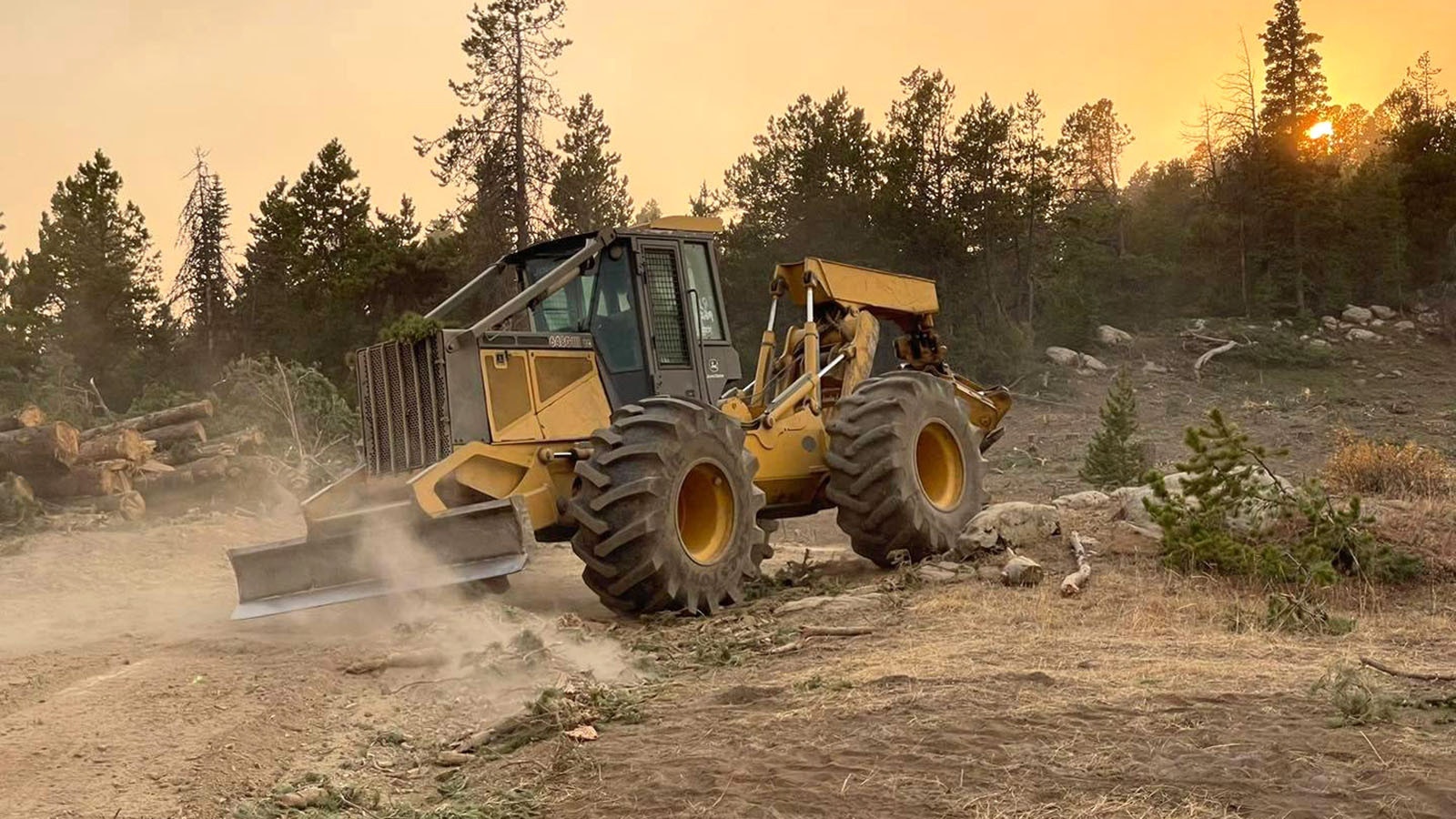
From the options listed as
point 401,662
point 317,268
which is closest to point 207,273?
point 317,268

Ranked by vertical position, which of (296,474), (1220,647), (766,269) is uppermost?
(766,269)

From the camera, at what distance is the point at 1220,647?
675cm

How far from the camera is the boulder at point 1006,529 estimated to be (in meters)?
10.4

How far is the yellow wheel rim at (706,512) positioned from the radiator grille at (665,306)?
1245 millimetres

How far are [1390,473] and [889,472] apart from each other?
619 cm

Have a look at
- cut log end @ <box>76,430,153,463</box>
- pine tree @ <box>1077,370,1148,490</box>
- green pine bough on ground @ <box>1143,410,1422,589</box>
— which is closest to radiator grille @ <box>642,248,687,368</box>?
green pine bough on ground @ <box>1143,410,1422,589</box>

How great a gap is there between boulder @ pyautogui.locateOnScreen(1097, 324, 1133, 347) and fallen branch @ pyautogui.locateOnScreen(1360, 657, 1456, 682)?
2802 cm

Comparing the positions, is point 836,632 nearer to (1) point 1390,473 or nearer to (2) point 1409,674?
(2) point 1409,674

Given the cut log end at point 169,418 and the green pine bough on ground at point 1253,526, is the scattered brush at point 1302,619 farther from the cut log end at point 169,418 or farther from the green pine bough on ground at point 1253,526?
the cut log end at point 169,418

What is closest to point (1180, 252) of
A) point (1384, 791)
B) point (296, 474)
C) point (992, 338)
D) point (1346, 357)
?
point (1346, 357)

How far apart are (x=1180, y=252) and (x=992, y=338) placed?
15734mm

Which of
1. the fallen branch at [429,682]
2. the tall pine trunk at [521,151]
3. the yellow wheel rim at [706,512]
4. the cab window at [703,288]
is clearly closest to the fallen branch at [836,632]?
the yellow wheel rim at [706,512]

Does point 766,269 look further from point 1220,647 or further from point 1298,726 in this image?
point 1298,726

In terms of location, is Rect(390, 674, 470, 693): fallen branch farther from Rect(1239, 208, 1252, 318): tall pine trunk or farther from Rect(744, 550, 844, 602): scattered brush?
Rect(1239, 208, 1252, 318): tall pine trunk
